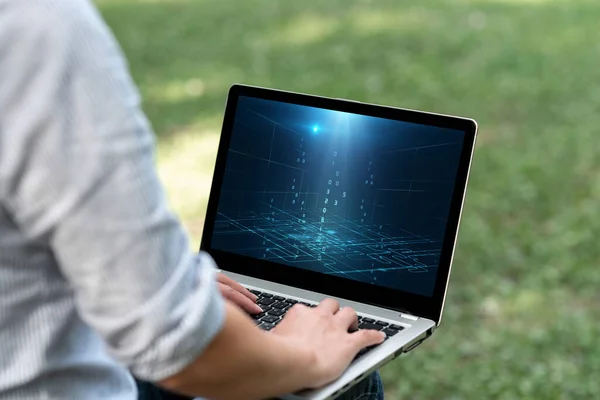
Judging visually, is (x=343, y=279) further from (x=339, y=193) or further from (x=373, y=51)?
(x=373, y=51)

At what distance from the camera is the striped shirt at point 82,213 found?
907mm

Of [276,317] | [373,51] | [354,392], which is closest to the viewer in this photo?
[354,392]

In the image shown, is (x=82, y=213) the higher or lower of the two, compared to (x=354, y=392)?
higher

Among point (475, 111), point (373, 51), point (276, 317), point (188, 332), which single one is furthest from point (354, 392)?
point (373, 51)

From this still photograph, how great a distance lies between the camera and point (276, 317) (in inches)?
63.5

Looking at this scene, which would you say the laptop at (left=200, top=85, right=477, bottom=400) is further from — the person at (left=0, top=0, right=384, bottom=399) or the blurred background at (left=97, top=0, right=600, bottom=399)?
the blurred background at (left=97, top=0, right=600, bottom=399)

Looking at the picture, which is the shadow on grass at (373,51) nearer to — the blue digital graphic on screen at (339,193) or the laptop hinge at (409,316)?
the blue digital graphic on screen at (339,193)

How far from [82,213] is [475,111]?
4.75 metres

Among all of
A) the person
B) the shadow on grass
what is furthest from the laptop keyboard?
the shadow on grass

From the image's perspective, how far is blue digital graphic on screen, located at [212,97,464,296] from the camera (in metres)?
1.66

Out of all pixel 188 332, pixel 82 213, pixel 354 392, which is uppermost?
pixel 82 213

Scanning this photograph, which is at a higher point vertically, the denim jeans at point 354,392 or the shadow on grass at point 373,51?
the shadow on grass at point 373,51

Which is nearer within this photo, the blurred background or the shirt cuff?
the shirt cuff

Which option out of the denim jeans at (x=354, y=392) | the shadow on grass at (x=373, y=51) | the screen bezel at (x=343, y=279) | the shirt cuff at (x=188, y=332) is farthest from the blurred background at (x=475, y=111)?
the shirt cuff at (x=188, y=332)
